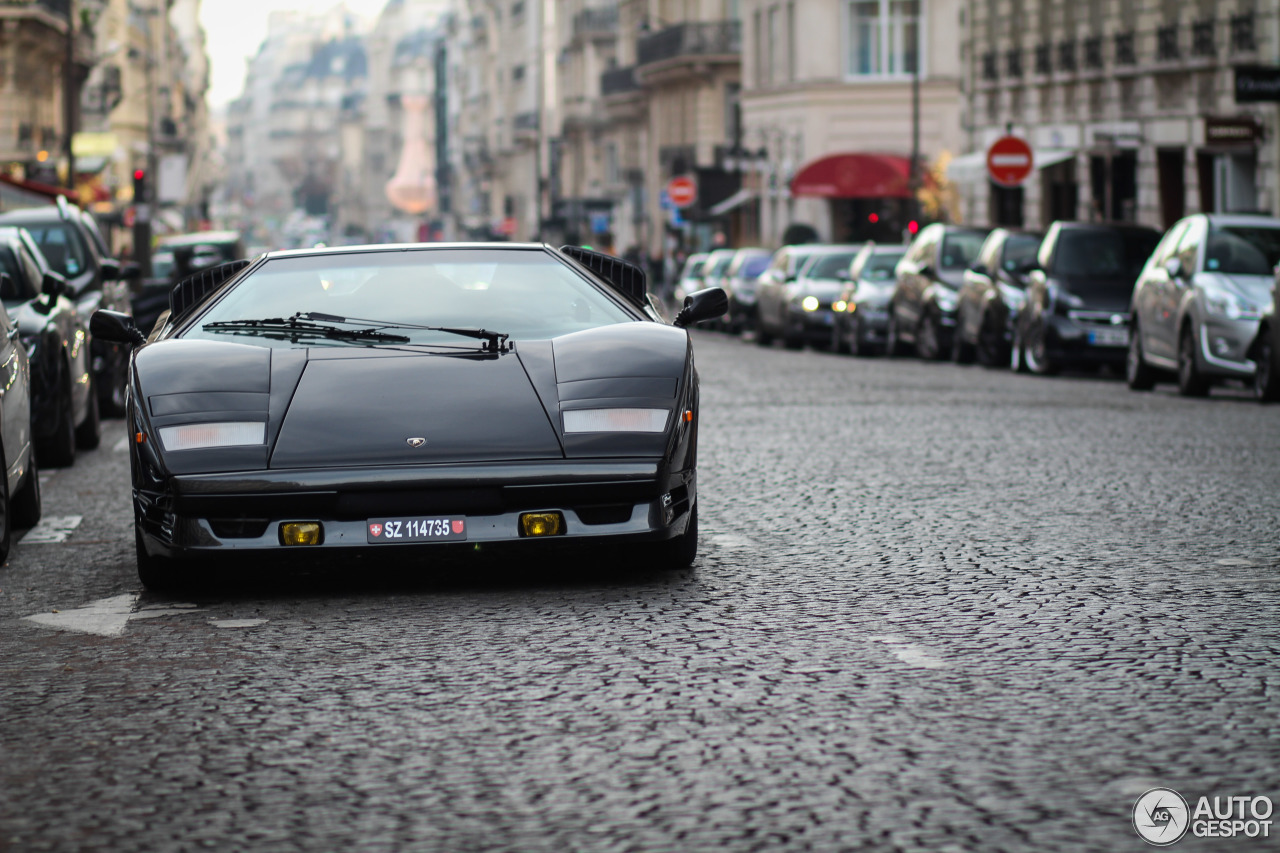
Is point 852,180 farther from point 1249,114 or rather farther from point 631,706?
point 631,706

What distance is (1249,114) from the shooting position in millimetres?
34812

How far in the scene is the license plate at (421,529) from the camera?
296 inches

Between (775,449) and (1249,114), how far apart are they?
23458mm

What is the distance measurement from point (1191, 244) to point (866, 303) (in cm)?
1011

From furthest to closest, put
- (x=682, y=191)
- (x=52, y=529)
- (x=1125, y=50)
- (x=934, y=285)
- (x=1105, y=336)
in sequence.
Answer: (x=682, y=191), (x=1125, y=50), (x=934, y=285), (x=1105, y=336), (x=52, y=529)

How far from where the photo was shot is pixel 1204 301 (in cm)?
1931

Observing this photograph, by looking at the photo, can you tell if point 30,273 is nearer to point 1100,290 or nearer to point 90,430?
point 90,430

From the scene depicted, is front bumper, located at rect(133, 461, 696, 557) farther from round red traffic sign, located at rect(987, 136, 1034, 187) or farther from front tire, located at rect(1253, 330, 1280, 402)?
round red traffic sign, located at rect(987, 136, 1034, 187)

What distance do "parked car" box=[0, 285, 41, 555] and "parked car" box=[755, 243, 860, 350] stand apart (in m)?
22.5

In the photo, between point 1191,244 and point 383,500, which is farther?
point 1191,244

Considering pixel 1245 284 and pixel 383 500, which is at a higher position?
pixel 1245 284

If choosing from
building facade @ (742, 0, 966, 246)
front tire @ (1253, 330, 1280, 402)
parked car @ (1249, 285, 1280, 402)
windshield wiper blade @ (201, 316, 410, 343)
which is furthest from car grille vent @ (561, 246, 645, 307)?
building facade @ (742, 0, 966, 246)

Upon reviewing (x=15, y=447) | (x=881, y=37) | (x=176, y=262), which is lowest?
(x=15, y=447)

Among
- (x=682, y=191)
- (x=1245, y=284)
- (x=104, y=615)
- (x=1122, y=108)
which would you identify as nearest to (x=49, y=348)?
(x=104, y=615)
